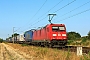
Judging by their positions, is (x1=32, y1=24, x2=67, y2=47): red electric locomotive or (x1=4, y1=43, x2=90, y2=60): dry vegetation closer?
(x1=4, y1=43, x2=90, y2=60): dry vegetation

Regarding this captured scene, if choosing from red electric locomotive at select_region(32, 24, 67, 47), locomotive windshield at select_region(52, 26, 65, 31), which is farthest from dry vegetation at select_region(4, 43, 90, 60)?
locomotive windshield at select_region(52, 26, 65, 31)

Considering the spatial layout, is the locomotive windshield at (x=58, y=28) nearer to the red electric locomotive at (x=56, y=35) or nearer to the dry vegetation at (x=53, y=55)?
the red electric locomotive at (x=56, y=35)

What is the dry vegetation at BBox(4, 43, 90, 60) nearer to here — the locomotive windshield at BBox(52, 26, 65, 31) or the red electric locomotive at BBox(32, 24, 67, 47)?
the red electric locomotive at BBox(32, 24, 67, 47)

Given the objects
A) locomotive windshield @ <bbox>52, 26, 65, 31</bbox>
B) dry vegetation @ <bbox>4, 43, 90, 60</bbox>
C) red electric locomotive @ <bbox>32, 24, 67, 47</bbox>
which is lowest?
dry vegetation @ <bbox>4, 43, 90, 60</bbox>

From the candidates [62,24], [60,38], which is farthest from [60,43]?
[62,24]

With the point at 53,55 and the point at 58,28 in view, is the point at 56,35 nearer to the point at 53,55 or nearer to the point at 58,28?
the point at 58,28

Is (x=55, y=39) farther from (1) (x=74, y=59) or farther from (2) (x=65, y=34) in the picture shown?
(1) (x=74, y=59)

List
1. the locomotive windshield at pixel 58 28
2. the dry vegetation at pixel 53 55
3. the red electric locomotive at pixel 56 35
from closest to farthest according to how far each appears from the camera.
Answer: the dry vegetation at pixel 53 55
the red electric locomotive at pixel 56 35
the locomotive windshield at pixel 58 28

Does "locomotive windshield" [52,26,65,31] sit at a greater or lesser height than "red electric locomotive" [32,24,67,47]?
greater

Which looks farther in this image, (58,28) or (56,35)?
(58,28)

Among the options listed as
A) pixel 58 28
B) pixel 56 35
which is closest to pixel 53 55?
pixel 56 35

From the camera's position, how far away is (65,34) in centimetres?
3131

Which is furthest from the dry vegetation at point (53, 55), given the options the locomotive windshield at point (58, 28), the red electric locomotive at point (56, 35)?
the locomotive windshield at point (58, 28)

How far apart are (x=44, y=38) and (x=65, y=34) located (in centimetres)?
429
